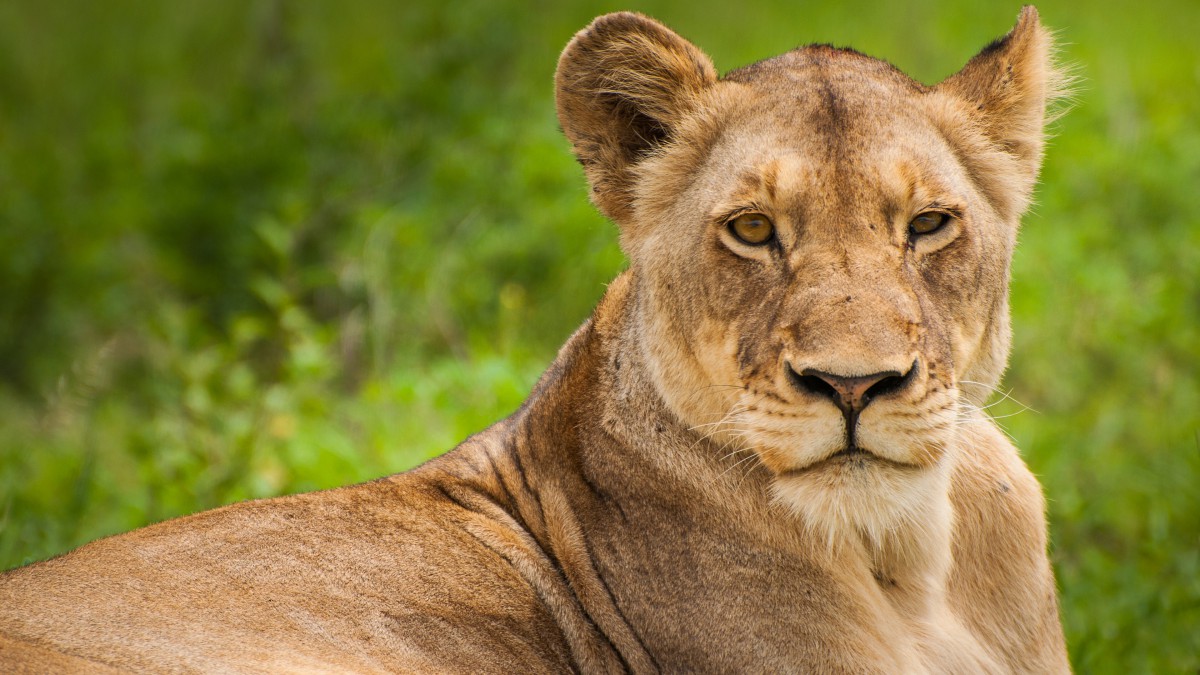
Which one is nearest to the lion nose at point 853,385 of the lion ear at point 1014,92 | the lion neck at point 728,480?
the lion neck at point 728,480

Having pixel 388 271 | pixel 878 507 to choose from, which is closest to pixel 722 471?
pixel 878 507

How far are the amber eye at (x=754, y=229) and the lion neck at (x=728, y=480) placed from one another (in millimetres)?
317

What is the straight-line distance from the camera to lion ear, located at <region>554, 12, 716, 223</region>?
3688 millimetres

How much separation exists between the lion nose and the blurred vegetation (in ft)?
5.08

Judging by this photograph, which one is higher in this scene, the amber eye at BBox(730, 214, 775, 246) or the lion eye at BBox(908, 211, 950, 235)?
the amber eye at BBox(730, 214, 775, 246)

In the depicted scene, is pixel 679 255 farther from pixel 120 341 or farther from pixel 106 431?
pixel 120 341

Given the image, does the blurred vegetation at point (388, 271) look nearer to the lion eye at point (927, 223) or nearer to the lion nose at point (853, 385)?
the lion eye at point (927, 223)

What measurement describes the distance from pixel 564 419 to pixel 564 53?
0.96 meters

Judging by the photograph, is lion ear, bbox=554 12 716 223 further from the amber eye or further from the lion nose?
the lion nose

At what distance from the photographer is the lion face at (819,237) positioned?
9.86 feet

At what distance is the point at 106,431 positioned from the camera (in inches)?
276

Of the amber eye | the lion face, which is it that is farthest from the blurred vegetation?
the amber eye

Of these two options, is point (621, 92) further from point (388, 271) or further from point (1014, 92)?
point (388, 271)

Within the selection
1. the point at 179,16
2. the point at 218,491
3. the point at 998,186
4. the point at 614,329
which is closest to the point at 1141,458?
the point at 998,186
